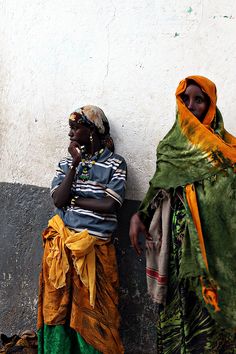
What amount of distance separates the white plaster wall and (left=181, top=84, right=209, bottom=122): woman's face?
509 mm

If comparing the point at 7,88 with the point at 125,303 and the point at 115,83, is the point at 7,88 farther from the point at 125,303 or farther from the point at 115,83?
the point at 125,303

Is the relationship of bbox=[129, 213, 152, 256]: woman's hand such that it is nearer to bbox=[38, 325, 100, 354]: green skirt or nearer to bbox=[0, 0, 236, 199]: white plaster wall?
bbox=[0, 0, 236, 199]: white plaster wall

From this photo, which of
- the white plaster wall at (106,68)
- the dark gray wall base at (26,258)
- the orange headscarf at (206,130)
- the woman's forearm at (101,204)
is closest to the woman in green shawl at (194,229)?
the orange headscarf at (206,130)

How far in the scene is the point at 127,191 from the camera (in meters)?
4.00

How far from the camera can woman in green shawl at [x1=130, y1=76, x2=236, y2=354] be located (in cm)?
292

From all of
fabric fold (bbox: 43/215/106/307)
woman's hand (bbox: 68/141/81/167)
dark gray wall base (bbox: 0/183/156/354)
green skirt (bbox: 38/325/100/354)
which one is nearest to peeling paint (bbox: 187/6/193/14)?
woman's hand (bbox: 68/141/81/167)

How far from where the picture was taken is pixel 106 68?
407 centimetres

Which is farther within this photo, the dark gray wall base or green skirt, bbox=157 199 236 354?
the dark gray wall base

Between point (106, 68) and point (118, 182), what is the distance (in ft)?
3.14

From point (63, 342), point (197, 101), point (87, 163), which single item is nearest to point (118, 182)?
point (87, 163)

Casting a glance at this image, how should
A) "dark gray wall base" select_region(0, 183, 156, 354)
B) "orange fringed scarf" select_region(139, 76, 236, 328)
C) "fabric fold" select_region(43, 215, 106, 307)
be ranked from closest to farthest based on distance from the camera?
1. "orange fringed scarf" select_region(139, 76, 236, 328)
2. "fabric fold" select_region(43, 215, 106, 307)
3. "dark gray wall base" select_region(0, 183, 156, 354)

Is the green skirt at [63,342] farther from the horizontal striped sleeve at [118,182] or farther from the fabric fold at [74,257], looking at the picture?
the horizontal striped sleeve at [118,182]

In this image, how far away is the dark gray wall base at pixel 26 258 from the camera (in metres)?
4.02

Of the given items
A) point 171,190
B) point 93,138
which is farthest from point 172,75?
point 171,190
